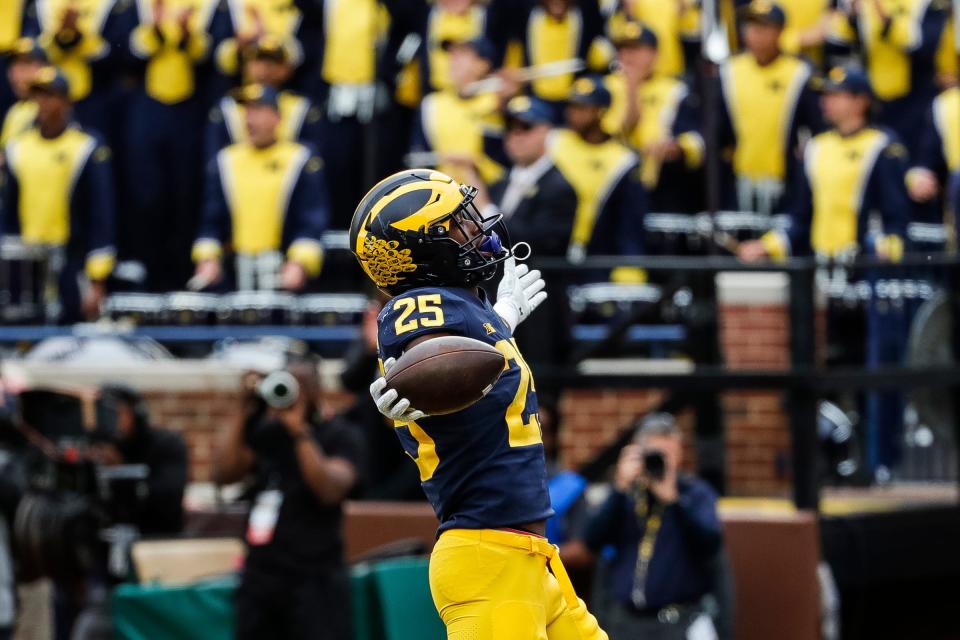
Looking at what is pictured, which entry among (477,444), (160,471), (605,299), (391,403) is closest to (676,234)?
(605,299)

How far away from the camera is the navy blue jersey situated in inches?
203

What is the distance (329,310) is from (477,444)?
602cm

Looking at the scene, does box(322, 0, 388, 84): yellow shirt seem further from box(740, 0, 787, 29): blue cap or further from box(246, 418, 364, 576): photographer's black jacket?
box(246, 418, 364, 576): photographer's black jacket

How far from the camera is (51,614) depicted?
9.08 meters

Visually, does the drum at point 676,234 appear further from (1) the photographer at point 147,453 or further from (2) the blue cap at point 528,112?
(1) the photographer at point 147,453

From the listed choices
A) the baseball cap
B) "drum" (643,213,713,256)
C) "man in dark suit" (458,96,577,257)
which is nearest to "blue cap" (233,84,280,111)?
the baseball cap

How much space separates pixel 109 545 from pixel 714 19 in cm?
496

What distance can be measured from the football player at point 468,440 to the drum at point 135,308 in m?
6.40

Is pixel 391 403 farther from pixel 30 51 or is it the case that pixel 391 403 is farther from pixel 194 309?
pixel 30 51

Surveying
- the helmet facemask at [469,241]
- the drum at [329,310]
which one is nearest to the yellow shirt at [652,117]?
the drum at [329,310]

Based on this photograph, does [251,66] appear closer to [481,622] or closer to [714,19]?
[714,19]

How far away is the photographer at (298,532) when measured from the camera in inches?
320

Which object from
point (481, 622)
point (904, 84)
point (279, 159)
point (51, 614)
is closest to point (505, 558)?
point (481, 622)

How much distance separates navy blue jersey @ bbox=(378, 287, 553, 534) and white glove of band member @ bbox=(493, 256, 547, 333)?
0.39m
